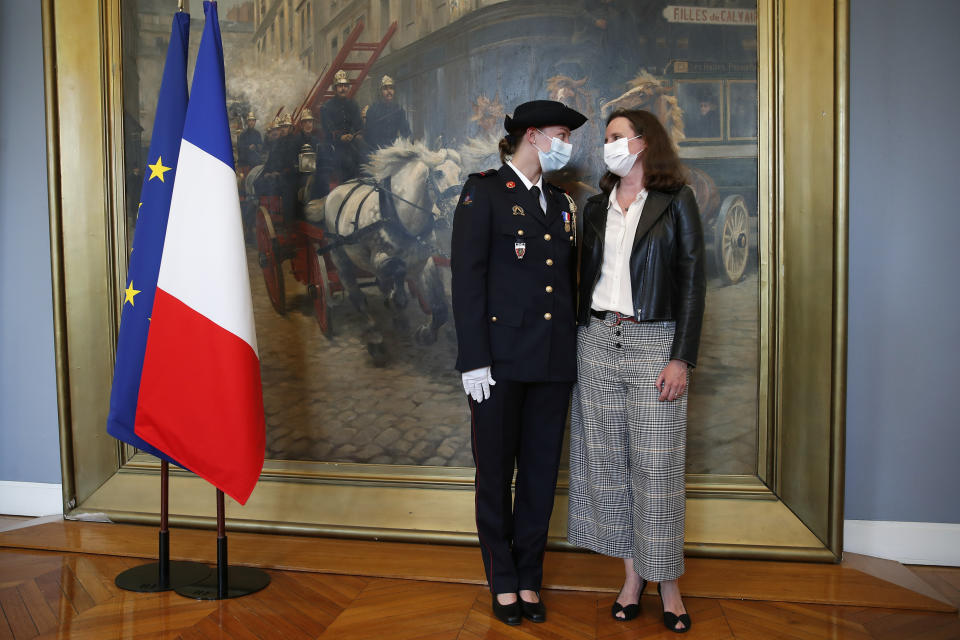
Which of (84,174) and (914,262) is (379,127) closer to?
(84,174)

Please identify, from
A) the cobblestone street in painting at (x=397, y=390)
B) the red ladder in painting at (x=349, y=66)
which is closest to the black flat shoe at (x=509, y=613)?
the cobblestone street in painting at (x=397, y=390)

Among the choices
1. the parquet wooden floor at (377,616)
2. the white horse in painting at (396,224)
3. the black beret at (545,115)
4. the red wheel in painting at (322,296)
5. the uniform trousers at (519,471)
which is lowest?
the parquet wooden floor at (377,616)

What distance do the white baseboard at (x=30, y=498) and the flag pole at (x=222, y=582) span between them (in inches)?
53.7

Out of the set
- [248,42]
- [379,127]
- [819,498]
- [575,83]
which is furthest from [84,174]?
[819,498]

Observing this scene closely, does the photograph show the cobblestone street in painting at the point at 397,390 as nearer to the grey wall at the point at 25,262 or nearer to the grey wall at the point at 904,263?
the grey wall at the point at 904,263

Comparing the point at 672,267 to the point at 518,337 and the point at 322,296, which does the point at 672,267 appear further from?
the point at 322,296

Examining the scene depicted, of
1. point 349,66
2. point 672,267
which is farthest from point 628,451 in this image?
point 349,66

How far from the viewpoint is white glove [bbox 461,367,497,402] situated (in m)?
2.28

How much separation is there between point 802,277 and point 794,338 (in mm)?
247

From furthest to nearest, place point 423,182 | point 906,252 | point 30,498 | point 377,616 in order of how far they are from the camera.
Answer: point 30,498
point 423,182
point 906,252
point 377,616

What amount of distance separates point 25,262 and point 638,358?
3089 mm

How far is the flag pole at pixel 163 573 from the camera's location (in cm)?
259

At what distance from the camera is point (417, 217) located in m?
3.14

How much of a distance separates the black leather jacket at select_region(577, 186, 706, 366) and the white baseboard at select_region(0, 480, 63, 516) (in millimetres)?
3038
